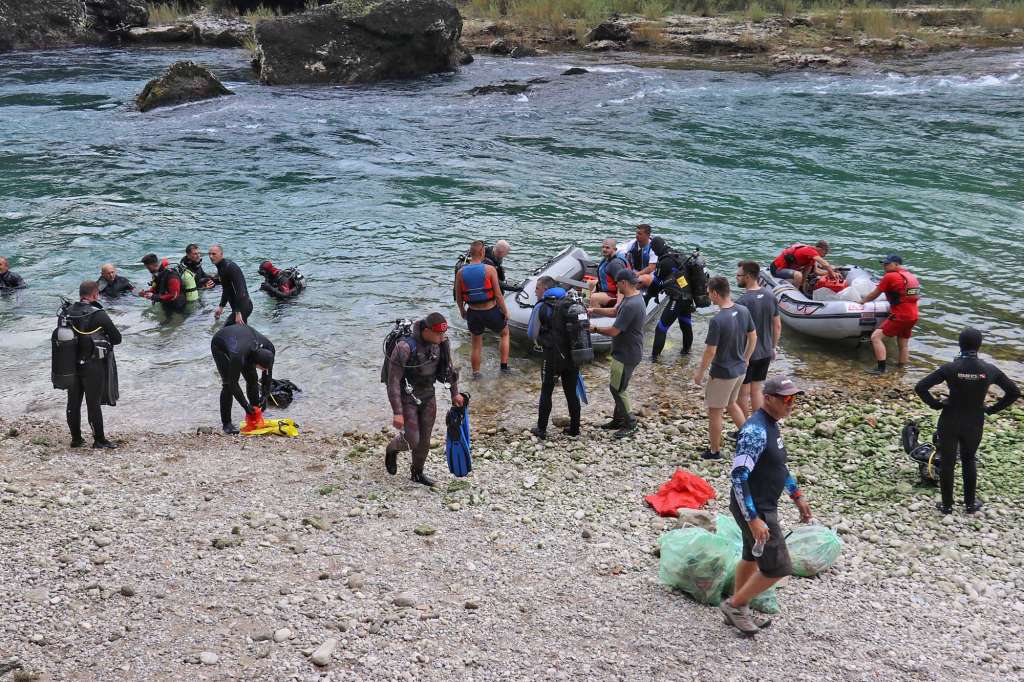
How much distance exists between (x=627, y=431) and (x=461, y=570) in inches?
128

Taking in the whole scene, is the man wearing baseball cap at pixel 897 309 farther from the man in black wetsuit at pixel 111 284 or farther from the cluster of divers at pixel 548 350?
the man in black wetsuit at pixel 111 284

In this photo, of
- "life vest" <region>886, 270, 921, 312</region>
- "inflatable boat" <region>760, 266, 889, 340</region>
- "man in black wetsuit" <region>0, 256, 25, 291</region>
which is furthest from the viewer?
"man in black wetsuit" <region>0, 256, 25, 291</region>

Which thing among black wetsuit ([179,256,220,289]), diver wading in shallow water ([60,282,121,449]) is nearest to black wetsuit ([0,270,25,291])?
black wetsuit ([179,256,220,289])

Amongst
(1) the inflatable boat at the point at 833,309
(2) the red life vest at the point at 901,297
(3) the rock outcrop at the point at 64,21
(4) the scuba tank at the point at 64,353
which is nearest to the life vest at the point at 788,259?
(1) the inflatable boat at the point at 833,309

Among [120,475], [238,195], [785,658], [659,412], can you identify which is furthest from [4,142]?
[785,658]

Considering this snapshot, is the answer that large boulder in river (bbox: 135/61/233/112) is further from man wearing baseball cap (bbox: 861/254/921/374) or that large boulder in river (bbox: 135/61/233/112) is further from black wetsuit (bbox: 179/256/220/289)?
man wearing baseball cap (bbox: 861/254/921/374)

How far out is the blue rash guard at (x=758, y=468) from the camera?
5.59m

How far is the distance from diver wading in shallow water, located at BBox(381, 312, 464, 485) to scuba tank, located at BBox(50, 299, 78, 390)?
3.21 meters

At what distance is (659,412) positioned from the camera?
391 inches

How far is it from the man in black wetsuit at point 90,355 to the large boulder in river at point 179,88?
823 inches

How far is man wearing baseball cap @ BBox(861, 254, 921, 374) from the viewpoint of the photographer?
11.1 metres

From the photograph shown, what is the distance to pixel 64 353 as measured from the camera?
8.67 metres

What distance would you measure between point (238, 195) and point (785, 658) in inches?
669

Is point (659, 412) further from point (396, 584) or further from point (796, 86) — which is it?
point (796, 86)
